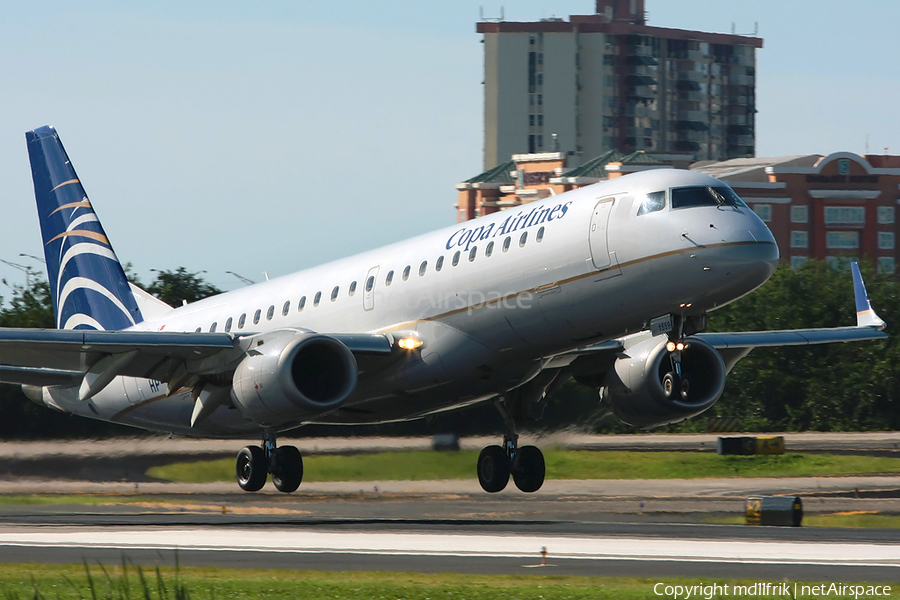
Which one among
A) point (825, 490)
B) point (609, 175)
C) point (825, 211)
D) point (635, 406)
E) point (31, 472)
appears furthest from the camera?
point (609, 175)

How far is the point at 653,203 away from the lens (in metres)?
25.1

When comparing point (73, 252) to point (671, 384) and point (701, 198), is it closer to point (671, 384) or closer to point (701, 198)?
point (671, 384)

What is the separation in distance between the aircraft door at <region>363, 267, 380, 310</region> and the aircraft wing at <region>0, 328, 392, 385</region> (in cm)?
117

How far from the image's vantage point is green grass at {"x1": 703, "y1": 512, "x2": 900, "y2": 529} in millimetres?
33000

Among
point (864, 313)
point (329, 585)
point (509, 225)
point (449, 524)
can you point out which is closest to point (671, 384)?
point (509, 225)

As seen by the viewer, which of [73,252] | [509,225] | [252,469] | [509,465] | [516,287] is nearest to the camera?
[516,287]

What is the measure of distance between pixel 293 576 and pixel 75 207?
2150 centimetres

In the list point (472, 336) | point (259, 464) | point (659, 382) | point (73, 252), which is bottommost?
point (259, 464)

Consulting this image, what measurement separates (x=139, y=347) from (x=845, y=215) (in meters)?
116

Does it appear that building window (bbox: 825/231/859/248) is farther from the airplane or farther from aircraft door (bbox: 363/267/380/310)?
aircraft door (bbox: 363/267/380/310)

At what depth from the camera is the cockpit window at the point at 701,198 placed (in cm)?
2477

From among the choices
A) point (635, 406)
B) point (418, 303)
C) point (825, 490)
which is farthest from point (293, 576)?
point (825, 490)

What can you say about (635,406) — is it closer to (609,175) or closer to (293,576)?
(293,576)

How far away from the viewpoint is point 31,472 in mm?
36281
